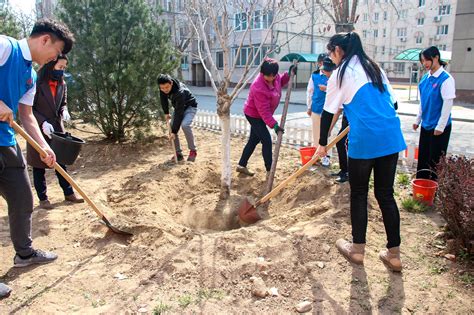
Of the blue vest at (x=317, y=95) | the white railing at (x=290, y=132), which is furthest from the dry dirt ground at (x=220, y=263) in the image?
the white railing at (x=290, y=132)

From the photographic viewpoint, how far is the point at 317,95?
19.0 feet

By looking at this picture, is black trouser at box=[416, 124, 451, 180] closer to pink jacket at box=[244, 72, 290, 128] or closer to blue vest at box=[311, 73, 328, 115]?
blue vest at box=[311, 73, 328, 115]

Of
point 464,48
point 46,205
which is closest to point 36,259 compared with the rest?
point 46,205

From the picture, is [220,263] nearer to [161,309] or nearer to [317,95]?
[161,309]

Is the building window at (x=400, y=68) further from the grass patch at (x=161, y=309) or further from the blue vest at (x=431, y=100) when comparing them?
the grass patch at (x=161, y=309)

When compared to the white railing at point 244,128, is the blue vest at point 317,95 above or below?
above

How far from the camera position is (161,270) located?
302cm

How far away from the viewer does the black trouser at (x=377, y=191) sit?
291cm

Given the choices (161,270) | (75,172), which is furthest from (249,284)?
(75,172)

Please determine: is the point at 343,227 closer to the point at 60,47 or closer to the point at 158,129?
the point at 60,47

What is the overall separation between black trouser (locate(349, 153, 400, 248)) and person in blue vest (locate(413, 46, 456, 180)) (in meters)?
1.66

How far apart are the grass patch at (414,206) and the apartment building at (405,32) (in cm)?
4105

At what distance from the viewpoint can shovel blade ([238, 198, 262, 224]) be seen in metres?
4.23

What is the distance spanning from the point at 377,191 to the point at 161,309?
178cm
